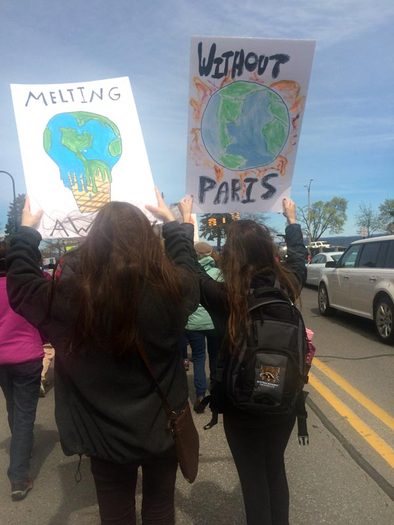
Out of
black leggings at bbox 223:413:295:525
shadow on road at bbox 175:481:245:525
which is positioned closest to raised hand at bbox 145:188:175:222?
black leggings at bbox 223:413:295:525

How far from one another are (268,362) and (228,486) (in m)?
1.63

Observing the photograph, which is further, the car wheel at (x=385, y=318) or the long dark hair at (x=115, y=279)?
the car wheel at (x=385, y=318)

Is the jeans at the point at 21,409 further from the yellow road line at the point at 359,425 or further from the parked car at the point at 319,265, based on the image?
the parked car at the point at 319,265

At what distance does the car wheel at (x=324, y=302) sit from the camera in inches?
463

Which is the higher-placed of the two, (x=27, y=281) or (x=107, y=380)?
(x=27, y=281)

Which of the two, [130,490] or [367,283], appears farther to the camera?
[367,283]

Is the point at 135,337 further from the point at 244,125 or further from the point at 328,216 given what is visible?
the point at 328,216

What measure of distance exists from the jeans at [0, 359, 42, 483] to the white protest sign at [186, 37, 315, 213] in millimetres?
1703

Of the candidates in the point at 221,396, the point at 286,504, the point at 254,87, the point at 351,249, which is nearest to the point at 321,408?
the point at 286,504

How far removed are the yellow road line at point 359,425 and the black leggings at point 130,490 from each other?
2224 millimetres

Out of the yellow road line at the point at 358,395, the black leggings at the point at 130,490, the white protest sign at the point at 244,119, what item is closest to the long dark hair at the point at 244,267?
the black leggings at the point at 130,490

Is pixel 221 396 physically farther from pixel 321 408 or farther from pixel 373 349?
pixel 373 349

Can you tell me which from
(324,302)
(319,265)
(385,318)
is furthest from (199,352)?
(319,265)

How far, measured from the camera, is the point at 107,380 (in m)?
Result: 1.92
